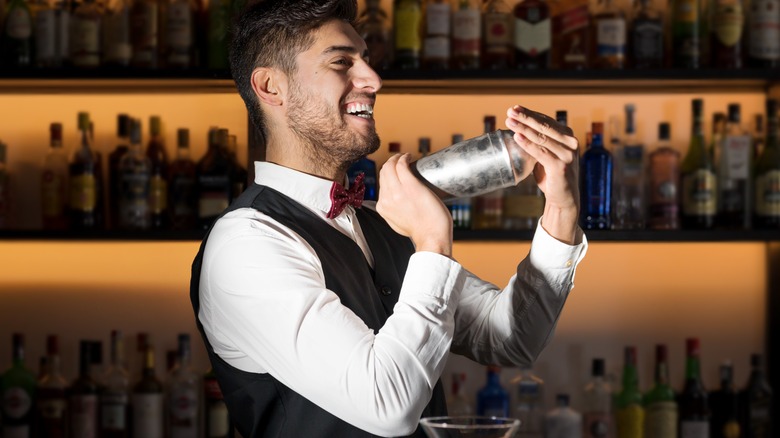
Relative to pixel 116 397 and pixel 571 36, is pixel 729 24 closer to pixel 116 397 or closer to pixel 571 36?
pixel 571 36

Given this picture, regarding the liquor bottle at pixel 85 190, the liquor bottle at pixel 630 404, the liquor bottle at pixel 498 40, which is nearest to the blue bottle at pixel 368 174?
the liquor bottle at pixel 498 40

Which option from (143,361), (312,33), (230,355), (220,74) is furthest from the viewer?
(143,361)

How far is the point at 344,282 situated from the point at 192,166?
121 cm

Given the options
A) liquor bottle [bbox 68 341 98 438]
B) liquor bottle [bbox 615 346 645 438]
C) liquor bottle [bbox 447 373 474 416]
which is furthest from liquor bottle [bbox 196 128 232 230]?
liquor bottle [bbox 615 346 645 438]

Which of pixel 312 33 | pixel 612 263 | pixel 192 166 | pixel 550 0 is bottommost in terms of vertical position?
pixel 612 263

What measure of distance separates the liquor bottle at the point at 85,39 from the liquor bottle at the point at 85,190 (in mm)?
125

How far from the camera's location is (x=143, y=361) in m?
2.42

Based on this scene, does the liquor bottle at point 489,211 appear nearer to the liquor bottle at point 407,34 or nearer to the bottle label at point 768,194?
the liquor bottle at point 407,34

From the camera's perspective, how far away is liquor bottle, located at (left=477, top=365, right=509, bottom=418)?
2441mm

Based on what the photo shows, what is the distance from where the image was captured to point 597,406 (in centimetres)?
246

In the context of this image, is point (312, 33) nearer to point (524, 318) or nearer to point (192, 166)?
point (524, 318)

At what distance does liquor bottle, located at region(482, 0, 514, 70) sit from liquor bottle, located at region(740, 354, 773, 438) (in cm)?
87

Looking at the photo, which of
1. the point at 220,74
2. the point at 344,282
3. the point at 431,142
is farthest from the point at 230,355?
the point at 431,142

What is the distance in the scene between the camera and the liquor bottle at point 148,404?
2363 mm
